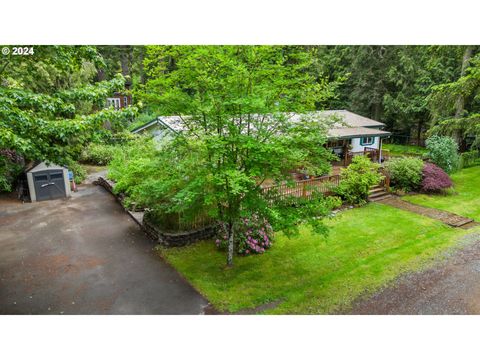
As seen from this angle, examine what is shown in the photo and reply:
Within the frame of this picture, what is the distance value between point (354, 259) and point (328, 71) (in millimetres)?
23711

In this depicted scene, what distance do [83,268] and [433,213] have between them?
40.9 ft

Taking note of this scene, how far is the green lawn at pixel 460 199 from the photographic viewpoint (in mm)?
13219

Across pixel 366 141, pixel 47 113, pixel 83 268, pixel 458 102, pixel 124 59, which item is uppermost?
pixel 124 59

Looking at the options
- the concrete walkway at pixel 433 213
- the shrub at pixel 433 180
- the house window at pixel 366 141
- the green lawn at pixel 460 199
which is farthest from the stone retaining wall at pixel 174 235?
the house window at pixel 366 141

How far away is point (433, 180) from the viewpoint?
49.8 feet

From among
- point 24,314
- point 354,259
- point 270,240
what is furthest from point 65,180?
point 354,259

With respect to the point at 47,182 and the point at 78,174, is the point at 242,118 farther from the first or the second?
the point at 78,174

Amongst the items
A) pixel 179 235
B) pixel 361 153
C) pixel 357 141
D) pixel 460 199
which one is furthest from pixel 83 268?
pixel 357 141

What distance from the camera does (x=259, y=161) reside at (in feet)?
23.6

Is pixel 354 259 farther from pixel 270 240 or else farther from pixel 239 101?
pixel 239 101

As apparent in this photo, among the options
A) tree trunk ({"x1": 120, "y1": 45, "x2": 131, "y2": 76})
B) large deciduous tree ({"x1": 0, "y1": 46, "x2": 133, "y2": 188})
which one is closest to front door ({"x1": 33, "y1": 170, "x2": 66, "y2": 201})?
large deciduous tree ({"x1": 0, "y1": 46, "x2": 133, "y2": 188})

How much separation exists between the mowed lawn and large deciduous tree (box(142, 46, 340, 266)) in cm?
154

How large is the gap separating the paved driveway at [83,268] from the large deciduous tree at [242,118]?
2.15 metres

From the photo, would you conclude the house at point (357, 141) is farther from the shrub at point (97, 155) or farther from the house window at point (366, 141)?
the shrub at point (97, 155)
